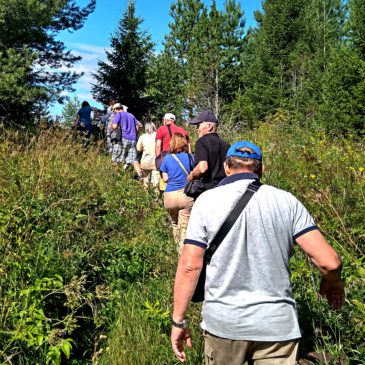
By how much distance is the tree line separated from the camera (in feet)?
38.5

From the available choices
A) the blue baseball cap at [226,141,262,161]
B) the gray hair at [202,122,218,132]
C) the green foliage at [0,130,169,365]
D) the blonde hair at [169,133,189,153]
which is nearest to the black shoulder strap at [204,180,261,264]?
the blue baseball cap at [226,141,262,161]

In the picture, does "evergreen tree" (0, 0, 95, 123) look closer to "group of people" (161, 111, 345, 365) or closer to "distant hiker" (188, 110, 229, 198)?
"distant hiker" (188, 110, 229, 198)

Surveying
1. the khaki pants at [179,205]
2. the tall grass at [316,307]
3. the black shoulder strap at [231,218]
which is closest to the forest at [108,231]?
the tall grass at [316,307]

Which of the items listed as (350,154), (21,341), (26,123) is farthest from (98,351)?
(26,123)

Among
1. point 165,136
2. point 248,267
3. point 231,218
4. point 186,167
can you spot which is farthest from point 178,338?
point 165,136

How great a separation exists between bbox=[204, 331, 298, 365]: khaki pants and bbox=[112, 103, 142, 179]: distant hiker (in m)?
7.45

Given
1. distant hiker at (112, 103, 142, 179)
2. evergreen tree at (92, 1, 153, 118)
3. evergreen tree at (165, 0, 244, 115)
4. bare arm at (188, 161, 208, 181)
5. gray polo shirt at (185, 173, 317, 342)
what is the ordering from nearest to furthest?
gray polo shirt at (185, 173, 317, 342)
bare arm at (188, 161, 208, 181)
distant hiker at (112, 103, 142, 179)
evergreen tree at (92, 1, 153, 118)
evergreen tree at (165, 0, 244, 115)

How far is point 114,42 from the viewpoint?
719 inches

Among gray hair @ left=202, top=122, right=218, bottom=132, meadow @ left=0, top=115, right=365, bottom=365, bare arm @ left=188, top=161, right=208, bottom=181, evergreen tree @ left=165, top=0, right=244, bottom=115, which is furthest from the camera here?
evergreen tree @ left=165, top=0, right=244, bottom=115

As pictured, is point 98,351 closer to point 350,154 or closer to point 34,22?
point 350,154

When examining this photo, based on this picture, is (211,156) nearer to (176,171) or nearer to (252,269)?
(176,171)

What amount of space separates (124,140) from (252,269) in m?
7.85

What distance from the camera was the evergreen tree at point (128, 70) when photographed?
1806cm

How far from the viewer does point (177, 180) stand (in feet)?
19.6
